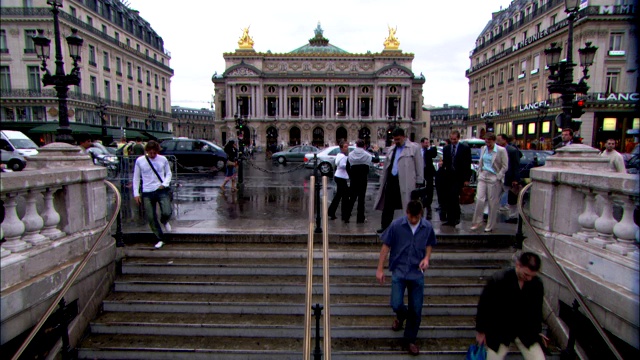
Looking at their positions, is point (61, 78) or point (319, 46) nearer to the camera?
point (61, 78)

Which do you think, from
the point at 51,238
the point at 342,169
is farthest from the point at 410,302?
the point at 51,238

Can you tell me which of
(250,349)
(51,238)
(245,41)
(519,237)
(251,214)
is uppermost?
(245,41)

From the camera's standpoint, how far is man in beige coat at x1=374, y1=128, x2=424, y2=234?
19.7 feet

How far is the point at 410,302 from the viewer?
13.8 feet

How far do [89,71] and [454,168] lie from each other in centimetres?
4433

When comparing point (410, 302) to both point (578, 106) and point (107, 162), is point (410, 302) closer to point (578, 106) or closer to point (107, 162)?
point (578, 106)

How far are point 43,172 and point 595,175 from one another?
6737 mm

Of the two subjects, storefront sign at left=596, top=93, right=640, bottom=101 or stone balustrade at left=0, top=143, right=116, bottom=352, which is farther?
storefront sign at left=596, top=93, right=640, bottom=101

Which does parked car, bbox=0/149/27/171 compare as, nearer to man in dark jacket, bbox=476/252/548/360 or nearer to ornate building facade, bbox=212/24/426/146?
man in dark jacket, bbox=476/252/548/360

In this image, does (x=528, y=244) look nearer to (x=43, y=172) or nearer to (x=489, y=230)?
(x=489, y=230)

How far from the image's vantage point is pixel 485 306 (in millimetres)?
3473

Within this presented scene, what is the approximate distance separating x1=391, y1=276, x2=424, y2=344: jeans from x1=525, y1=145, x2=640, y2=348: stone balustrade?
6.21ft

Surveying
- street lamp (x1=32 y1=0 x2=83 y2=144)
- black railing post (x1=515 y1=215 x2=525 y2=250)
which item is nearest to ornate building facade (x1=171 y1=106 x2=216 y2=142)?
street lamp (x1=32 y1=0 x2=83 y2=144)

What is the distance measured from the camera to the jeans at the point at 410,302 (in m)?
4.16
